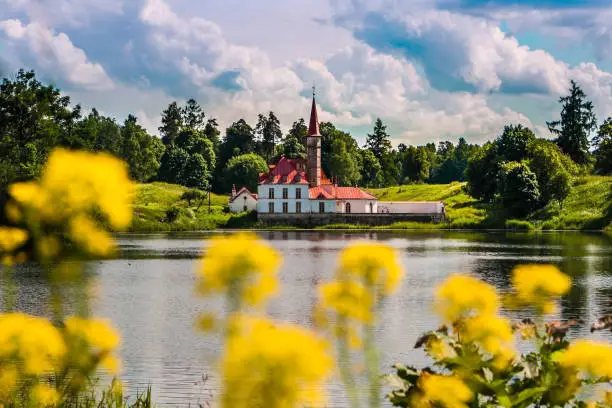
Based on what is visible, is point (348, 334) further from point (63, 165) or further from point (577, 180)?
point (577, 180)

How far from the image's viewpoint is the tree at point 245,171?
135750mm

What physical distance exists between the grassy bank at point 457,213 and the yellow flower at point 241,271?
93.0m

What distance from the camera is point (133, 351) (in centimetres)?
2058

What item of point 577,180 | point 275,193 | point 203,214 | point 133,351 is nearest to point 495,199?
point 577,180

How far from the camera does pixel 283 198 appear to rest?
11206cm

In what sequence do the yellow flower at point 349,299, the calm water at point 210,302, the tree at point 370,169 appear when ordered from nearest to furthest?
the yellow flower at point 349,299 < the calm water at point 210,302 < the tree at point 370,169

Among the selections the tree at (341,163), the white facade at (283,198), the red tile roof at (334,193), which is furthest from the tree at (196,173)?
the red tile roof at (334,193)

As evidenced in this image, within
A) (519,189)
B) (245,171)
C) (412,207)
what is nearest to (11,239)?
(519,189)

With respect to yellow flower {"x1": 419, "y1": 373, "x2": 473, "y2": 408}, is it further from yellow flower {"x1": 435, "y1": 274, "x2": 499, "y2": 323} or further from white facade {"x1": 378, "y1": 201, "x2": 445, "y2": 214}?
white facade {"x1": 378, "y1": 201, "x2": 445, "y2": 214}

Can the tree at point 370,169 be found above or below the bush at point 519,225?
above

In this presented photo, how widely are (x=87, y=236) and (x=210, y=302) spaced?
26.8 m

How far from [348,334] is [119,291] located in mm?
31705

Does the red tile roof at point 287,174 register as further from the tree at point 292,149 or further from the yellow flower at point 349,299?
the yellow flower at point 349,299

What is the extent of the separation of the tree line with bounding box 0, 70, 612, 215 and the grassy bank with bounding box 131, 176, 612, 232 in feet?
8.38
